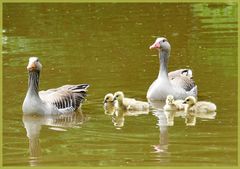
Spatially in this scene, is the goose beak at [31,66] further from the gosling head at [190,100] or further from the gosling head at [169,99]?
the gosling head at [190,100]

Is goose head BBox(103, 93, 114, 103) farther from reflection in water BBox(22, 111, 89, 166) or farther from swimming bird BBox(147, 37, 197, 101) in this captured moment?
swimming bird BBox(147, 37, 197, 101)

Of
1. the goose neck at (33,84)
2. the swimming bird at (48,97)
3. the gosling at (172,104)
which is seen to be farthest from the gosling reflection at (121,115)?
the goose neck at (33,84)

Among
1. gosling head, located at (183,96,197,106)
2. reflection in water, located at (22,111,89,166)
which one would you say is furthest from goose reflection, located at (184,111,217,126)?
reflection in water, located at (22,111,89,166)

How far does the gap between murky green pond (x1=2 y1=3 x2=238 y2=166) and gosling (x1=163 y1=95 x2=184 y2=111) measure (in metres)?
0.26

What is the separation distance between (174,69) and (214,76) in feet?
5.76

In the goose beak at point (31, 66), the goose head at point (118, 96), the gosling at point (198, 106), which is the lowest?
the gosling at point (198, 106)

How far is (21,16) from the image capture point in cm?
2978

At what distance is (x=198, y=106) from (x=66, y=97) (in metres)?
2.69

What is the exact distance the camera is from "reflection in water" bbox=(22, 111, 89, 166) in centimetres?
1586

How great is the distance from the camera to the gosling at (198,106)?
16.9 m

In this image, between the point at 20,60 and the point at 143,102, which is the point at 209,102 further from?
the point at 20,60

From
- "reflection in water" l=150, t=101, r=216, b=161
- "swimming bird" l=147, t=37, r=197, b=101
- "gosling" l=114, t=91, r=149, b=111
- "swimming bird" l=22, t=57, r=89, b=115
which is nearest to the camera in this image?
"reflection in water" l=150, t=101, r=216, b=161

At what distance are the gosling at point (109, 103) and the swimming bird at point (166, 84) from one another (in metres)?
1.01

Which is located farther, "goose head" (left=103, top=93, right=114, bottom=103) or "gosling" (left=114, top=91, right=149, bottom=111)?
"goose head" (left=103, top=93, right=114, bottom=103)
